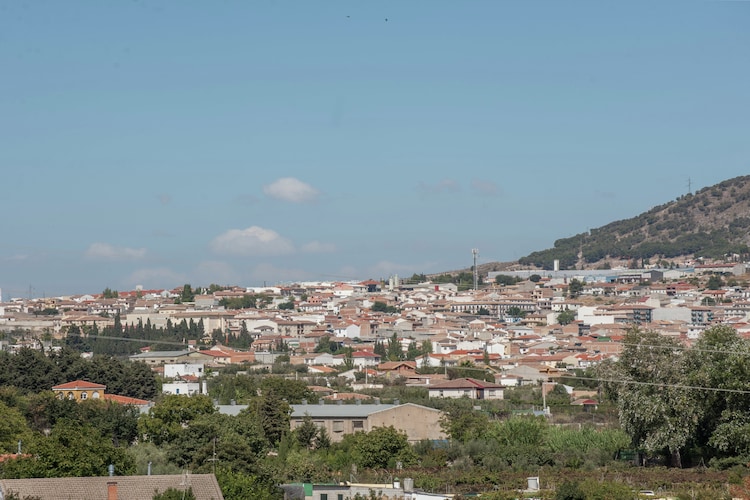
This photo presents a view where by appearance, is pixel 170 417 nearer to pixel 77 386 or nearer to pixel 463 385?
pixel 77 386

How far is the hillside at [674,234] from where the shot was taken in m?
172

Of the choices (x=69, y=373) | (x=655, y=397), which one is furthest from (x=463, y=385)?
(x=655, y=397)

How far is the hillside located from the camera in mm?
171875

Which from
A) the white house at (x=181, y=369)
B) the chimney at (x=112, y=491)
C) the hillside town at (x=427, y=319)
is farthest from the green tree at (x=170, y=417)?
the white house at (x=181, y=369)

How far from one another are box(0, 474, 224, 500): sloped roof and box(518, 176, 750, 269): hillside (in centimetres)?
14971

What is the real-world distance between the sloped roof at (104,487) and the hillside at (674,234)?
150 metres

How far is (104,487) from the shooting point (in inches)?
826

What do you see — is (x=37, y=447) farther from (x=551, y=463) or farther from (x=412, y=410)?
(x=412, y=410)

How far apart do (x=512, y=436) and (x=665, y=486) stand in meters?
7.70

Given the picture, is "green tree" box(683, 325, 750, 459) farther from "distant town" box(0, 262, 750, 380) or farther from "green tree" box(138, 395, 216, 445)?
"distant town" box(0, 262, 750, 380)

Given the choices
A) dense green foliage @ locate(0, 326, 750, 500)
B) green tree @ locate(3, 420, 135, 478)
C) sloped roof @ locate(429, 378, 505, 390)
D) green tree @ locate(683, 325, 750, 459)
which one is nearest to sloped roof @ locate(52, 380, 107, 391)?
dense green foliage @ locate(0, 326, 750, 500)

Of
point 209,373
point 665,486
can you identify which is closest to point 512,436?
point 665,486

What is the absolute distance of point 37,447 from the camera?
85.3ft

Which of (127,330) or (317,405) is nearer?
(317,405)
